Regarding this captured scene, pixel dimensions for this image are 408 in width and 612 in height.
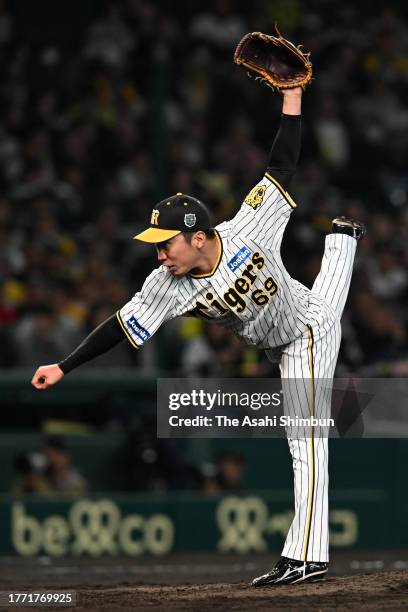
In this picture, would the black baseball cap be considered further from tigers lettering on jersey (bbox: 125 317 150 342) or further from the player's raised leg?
the player's raised leg

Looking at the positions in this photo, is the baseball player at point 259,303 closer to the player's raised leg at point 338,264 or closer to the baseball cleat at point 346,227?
the player's raised leg at point 338,264

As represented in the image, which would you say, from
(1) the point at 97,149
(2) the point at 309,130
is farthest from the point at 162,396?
(2) the point at 309,130

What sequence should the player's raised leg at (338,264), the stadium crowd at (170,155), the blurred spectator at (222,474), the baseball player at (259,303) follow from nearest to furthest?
1. the baseball player at (259,303)
2. the player's raised leg at (338,264)
3. the blurred spectator at (222,474)
4. the stadium crowd at (170,155)

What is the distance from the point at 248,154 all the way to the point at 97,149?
1.49 m

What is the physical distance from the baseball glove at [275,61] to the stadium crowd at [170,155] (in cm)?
407

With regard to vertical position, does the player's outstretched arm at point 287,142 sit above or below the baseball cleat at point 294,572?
above

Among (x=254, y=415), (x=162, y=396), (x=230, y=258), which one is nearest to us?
(x=230, y=258)

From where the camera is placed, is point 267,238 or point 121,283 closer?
point 267,238

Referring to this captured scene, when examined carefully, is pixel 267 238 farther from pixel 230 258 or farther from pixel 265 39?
pixel 265 39

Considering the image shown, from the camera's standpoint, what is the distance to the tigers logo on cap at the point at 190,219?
242 inches

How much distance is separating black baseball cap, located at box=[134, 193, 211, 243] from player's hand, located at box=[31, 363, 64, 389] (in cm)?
75

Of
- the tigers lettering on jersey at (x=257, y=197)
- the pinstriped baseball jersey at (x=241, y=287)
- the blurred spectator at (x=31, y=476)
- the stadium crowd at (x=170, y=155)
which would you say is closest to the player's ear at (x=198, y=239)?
the pinstriped baseball jersey at (x=241, y=287)

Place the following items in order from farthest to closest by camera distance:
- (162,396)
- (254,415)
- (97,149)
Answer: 1. (97,149)
2. (162,396)
3. (254,415)

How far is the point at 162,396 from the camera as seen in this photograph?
28.6ft
